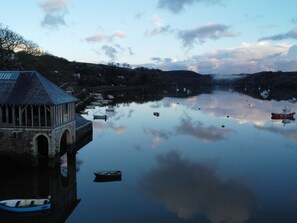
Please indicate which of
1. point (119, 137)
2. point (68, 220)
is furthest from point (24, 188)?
point (119, 137)

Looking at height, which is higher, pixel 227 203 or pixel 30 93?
pixel 30 93

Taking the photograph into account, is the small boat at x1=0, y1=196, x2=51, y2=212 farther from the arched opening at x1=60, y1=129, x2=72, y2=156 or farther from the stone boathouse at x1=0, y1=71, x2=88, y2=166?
the arched opening at x1=60, y1=129, x2=72, y2=156

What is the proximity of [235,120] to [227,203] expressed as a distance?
37460 millimetres

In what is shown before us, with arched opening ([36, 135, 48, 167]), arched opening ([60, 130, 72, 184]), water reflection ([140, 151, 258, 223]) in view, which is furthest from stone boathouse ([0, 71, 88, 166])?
water reflection ([140, 151, 258, 223])

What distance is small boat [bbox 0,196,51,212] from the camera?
18.4 metres

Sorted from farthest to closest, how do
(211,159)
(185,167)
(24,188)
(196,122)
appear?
(196,122) < (211,159) < (185,167) < (24,188)

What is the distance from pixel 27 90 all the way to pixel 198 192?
1511cm

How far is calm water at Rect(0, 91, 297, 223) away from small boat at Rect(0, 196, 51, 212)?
1.61 meters

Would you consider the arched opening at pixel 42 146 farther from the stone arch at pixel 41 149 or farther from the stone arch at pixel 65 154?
the stone arch at pixel 65 154

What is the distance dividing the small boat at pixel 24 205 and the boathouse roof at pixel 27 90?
8.46 m

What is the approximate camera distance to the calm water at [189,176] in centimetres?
1955

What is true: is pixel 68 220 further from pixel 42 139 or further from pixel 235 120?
pixel 235 120

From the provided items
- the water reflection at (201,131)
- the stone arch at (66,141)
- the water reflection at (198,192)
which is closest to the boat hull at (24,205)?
the water reflection at (198,192)

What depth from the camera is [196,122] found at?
55.0 m
